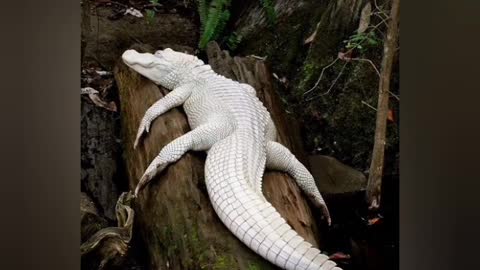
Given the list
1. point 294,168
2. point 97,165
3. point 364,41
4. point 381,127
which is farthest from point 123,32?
point 381,127

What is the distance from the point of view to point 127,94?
212 cm

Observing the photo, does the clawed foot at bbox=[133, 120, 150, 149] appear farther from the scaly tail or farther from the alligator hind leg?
the scaly tail

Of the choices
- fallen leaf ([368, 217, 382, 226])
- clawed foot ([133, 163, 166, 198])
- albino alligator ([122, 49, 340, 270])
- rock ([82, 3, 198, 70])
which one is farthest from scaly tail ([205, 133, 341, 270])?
rock ([82, 3, 198, 70])

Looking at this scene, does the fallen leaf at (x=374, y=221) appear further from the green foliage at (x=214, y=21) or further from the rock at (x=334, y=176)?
the green foliage at (x=214, y=21)

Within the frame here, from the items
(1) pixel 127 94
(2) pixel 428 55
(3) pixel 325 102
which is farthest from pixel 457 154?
(1) pixel 127 94

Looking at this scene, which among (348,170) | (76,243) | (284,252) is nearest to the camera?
(284,252)

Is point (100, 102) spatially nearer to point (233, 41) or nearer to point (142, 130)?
point (142, 130)

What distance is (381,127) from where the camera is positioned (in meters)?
2.23

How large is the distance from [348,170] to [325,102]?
0.25 m

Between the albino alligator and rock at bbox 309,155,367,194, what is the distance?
5 cm

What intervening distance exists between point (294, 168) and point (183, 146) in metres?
0.38

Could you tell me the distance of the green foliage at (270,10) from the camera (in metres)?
2.21

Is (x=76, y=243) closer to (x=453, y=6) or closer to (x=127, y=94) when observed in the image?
(x=127, y=94)

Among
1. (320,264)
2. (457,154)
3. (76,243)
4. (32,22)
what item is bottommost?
(76,243)
